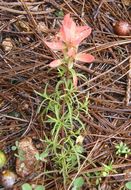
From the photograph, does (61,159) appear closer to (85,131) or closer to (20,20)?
(85,131)

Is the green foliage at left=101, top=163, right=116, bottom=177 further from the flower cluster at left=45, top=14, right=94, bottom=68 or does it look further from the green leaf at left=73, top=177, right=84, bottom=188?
the flower cluster at left=45, top=14, right=94, bottom=68

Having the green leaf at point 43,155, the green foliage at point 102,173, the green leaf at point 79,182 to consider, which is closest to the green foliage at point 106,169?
the green foliage at point 102,173

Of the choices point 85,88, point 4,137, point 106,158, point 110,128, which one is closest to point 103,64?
point 85,88

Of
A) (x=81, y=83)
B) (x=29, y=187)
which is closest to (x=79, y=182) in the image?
(x=29, y=187)

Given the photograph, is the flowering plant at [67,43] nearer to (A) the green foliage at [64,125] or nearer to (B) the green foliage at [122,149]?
(A) the green foliage at [64,125]

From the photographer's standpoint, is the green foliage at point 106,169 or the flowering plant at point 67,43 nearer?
the flowering plant at point 67,43

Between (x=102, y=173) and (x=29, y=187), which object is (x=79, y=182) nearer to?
(x=102, y=173)

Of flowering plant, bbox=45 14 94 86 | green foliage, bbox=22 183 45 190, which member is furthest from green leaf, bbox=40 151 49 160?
flowering plant, bbox=45 14 94 86
